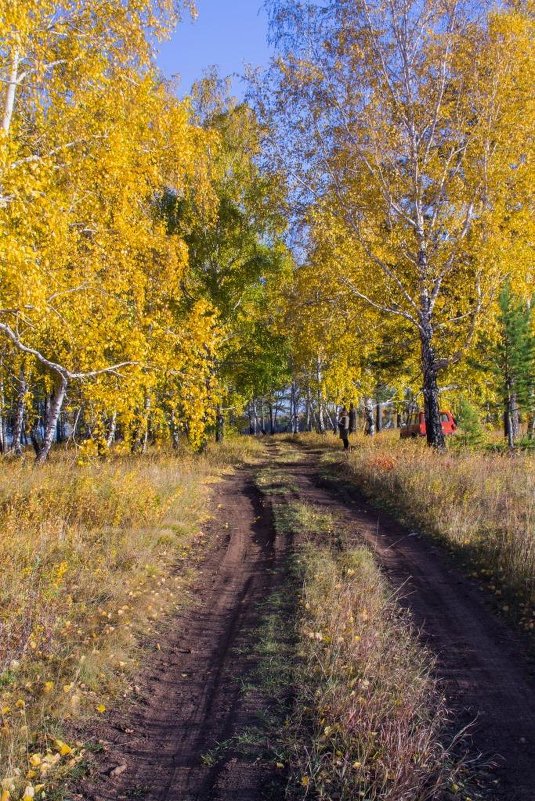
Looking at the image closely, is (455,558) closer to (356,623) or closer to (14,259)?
(356,623)

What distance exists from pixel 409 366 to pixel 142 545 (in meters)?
17.5

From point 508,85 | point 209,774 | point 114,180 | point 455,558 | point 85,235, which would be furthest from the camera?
point 508,85

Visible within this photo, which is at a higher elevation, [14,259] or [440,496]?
[14,259]

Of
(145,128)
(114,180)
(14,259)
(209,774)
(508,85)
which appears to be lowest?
(209,774)

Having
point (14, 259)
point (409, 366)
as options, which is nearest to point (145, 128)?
point (14, 259)

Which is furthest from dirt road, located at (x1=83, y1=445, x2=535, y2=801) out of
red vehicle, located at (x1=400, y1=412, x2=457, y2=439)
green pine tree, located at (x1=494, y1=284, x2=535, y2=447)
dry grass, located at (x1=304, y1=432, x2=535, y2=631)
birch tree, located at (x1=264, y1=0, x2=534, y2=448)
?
red vehicle, located at (x1=400, y1=412, x2=457, y2=439)

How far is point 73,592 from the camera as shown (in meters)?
6.71

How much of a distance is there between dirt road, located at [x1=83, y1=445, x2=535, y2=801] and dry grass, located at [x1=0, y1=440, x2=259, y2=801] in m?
0.34

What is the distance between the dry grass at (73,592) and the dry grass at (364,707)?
1.74 meters

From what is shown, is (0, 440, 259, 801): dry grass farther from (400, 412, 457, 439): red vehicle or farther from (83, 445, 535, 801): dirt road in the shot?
(400, 412, 457, 439): red vehicle

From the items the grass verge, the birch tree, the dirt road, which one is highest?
the birch tree

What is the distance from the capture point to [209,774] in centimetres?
384

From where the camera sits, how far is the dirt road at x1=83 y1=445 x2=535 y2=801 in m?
3.81

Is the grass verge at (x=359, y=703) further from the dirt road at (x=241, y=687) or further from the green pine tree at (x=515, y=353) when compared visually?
the green pine tree at (x=515, y=353)
